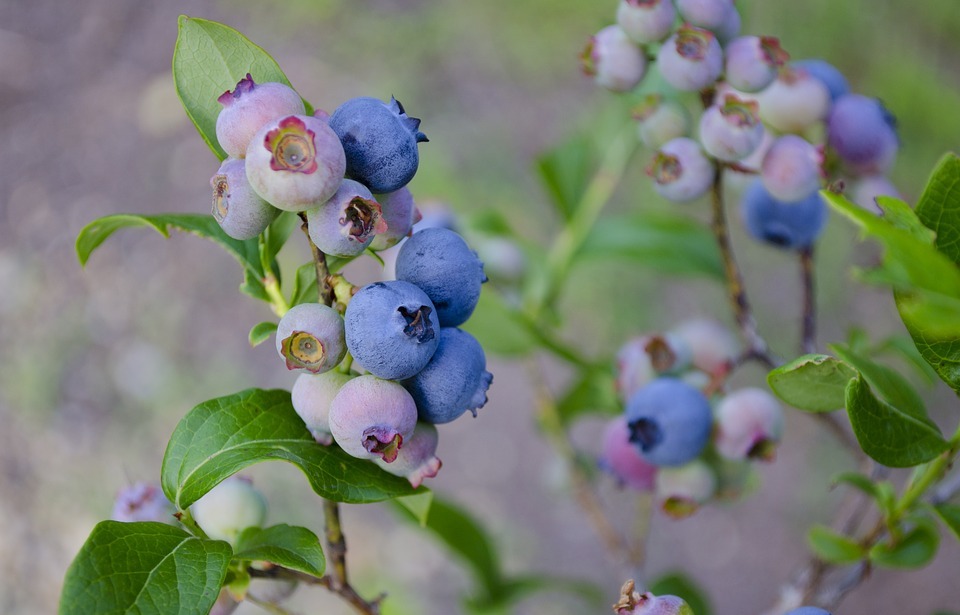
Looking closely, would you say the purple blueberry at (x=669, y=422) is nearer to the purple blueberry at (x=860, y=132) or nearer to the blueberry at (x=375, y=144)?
the purple blueberry at (x=860, y=132)

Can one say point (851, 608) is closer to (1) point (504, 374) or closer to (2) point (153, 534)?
(1) point (504, 374)

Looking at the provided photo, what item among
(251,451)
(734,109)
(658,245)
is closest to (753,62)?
(734,109)

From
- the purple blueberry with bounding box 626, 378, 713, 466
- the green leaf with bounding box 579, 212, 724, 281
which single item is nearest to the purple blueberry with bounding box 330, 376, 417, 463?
the purple blueberry with bounding box 626, 378, 713, 466

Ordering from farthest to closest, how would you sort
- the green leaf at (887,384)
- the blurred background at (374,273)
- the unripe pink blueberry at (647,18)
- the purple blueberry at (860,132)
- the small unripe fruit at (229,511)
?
the blurred background at (374,273) < the purple blueberry at (860,132) < the unripe pink blueberry at (647,18) < the small unripe fruit at (229,511) < the green leaf at (887,384)

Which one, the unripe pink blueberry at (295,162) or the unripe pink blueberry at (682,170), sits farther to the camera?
the unripe pink blueberry at (682,170)

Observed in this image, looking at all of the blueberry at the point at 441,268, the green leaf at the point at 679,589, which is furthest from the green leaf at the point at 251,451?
the green leaf at the point at 679,589

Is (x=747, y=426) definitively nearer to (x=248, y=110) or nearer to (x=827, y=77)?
(x=827, y=77)
